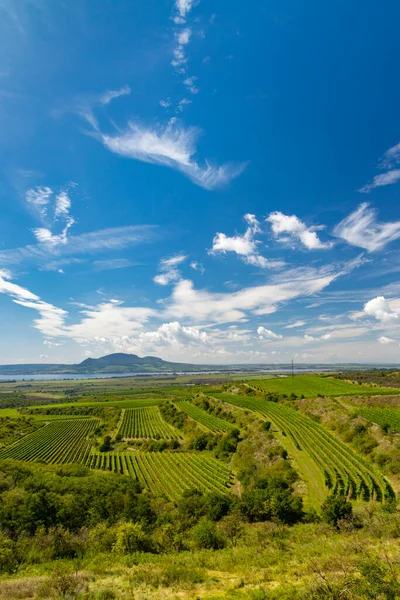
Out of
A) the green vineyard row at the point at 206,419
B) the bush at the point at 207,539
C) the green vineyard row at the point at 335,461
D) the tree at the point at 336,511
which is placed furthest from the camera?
the green vineyard row at the point at 206,419

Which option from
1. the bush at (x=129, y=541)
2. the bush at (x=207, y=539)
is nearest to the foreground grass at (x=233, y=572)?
the bush at (x=129, y=541)

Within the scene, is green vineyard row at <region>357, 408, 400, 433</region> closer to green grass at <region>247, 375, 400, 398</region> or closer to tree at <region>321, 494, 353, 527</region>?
green grass at <region>247, 375, 400, 398</region>

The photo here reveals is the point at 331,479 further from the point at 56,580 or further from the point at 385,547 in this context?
the point at 56,580

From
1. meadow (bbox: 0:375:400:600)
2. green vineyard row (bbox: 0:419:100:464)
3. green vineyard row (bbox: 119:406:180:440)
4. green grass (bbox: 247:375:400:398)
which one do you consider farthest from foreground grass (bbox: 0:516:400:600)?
green vineyard row (bbox: 119:406:180:440)

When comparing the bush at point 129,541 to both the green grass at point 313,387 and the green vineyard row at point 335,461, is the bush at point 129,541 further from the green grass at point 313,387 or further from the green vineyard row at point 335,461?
the green grass at point 313,387

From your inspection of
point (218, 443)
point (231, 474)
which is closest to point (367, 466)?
point (231, 474)

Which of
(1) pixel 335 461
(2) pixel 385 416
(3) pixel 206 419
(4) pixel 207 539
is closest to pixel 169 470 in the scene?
(1) pixel 335 461
